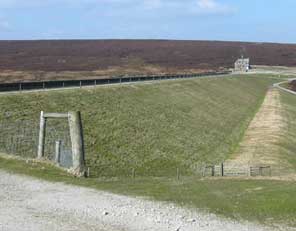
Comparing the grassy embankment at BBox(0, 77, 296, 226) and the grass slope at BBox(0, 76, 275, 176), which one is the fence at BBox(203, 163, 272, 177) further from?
the grassy embankment at BBox(0, 77, 296, 226)

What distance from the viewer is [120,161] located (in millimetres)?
29281

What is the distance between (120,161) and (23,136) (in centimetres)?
531

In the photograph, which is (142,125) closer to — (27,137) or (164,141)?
(164,141)

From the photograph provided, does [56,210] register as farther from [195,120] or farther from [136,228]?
[195,120]

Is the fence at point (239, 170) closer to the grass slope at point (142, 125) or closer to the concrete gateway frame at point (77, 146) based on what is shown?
the grass slope at point (142, 125)

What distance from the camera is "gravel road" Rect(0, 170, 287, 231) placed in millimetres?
10875

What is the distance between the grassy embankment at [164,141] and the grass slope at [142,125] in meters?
0.06

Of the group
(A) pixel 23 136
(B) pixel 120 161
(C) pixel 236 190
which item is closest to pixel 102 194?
(C) pixel 236 190

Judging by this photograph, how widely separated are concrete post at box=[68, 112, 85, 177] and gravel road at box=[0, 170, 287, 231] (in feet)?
9.03

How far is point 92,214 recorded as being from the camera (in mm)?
11617

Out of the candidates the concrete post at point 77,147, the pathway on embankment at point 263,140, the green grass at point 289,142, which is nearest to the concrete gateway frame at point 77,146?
the concrete post at point 77,147

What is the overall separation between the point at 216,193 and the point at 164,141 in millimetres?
21986

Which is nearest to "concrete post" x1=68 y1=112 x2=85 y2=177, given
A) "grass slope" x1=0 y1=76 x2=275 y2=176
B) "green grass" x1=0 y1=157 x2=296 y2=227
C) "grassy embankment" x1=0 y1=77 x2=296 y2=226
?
"green grass" x1=0 y1=157 x2=296 y2=227

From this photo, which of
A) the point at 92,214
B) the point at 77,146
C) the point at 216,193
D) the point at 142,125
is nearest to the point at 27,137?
the point at 77,146
